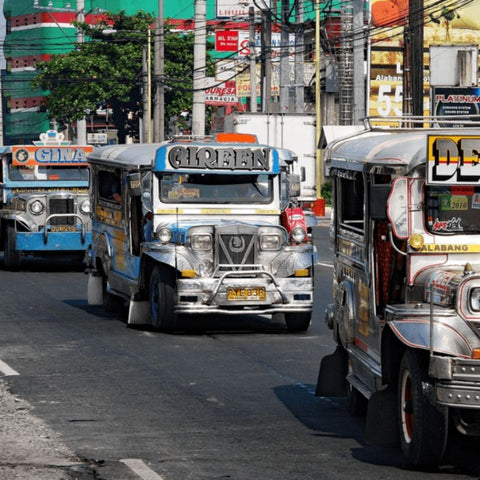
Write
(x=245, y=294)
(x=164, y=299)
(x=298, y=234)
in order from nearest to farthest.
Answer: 1. (x=245, y=294)
2. (x=164, y=299)
3. (x=298, y=234)

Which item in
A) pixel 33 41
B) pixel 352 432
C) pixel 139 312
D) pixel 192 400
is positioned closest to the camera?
pixel 352 432

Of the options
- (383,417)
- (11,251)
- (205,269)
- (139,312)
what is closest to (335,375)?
(383,417)

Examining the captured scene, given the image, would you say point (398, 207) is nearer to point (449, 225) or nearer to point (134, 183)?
point (449, 225)

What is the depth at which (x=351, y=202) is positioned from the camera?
1156cm

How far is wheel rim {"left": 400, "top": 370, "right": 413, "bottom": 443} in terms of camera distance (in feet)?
30.1

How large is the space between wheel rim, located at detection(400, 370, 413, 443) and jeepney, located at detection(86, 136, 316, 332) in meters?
8.02

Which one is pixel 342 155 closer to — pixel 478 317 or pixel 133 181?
pixel 478 317

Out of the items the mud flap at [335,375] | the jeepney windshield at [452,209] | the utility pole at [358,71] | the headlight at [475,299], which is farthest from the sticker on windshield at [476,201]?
the utility pole at [358,71]

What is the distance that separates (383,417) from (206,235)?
8051 mm

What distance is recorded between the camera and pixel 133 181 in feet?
61.8

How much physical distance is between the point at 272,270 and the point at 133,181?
2.47 metres

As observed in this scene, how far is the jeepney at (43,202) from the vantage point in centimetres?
2805

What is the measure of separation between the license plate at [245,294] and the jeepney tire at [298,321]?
0.57 m

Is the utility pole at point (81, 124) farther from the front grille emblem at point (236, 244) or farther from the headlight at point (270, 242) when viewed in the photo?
the front grille emblem at point (236, 244)
